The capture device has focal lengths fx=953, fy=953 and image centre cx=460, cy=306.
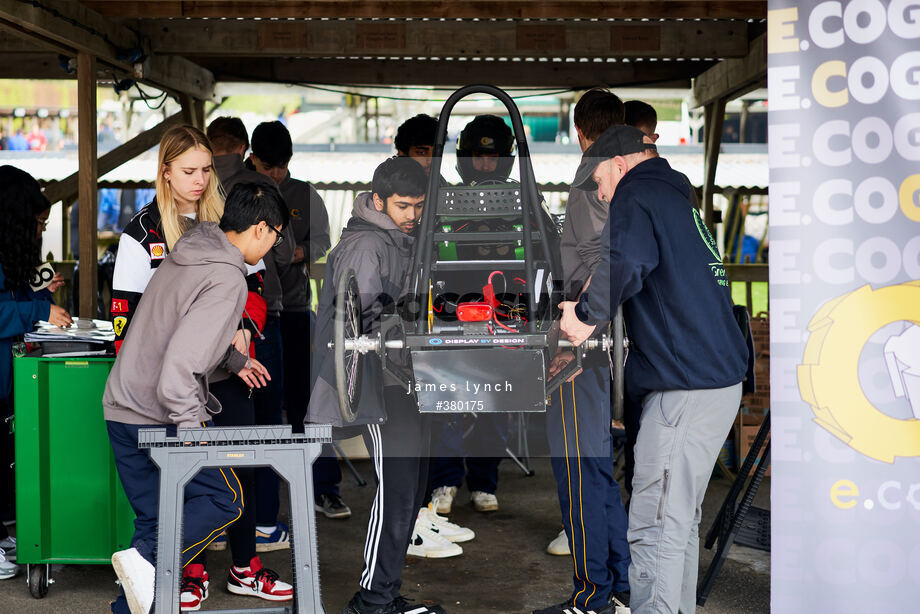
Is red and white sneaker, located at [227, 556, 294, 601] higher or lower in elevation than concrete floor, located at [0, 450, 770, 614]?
higher

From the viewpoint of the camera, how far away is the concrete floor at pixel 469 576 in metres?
3.77

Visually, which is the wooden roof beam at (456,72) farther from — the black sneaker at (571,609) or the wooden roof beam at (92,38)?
the black sneaker at (571,609)

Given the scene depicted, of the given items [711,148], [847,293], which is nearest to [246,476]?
[847,293]

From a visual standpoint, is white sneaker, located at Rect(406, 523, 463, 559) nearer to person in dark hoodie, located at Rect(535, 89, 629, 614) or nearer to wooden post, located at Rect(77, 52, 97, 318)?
person in dark hoodie, located at Rect(535, 89, 629, 614)

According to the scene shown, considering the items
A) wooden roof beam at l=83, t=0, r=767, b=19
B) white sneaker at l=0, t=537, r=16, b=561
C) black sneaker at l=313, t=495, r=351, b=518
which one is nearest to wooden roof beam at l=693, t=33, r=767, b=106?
wooden roof beam at l=83, t=0, r=767, b=19

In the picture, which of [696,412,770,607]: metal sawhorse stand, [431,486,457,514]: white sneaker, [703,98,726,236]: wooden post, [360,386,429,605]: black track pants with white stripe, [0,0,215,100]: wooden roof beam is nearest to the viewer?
[360,386,429,605]: black track pants with white stripe

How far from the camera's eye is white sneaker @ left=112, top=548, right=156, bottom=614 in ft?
9.18

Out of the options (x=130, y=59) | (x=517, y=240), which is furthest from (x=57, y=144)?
(x=517, y=240)

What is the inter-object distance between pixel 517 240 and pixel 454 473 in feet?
7.18

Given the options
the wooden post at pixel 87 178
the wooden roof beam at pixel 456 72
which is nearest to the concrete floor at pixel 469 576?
the wooden post at pixel 87 178

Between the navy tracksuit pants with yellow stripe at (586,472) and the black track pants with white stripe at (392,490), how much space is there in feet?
1.77

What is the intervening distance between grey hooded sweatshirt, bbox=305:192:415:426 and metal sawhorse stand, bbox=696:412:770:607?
1.51 meters

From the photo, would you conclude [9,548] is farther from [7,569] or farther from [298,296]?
[298,296]

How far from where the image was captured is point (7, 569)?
13.1 ft
